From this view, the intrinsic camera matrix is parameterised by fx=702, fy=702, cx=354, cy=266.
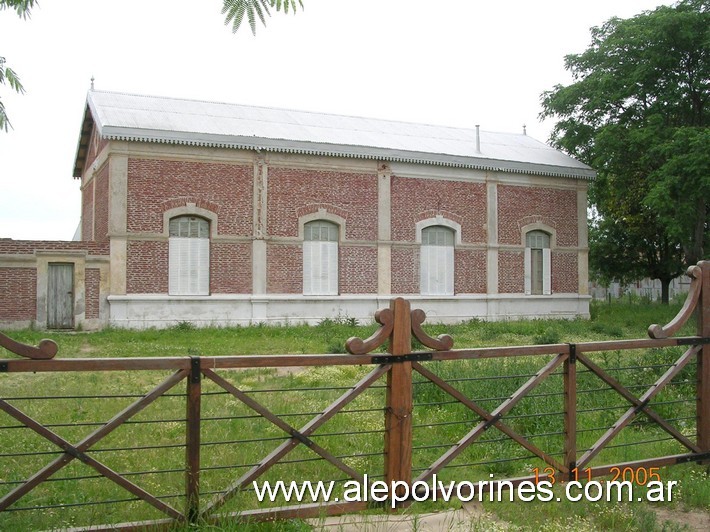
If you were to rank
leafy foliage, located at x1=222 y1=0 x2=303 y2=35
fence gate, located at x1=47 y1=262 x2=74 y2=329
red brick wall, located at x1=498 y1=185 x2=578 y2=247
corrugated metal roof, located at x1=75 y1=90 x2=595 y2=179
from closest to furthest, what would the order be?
leafy foliage, located at x1=222 y1=0 x2=303 y2=35
fence gate, located at x1=47 y1=262 x2=74 y2=329
corrugated metal roof, located at x1=75 y1=90 x2=595 y2=179
red brick wall, located at x1=498 y1=185 x2=578 y2=247

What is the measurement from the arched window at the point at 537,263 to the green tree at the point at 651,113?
3.18 meters

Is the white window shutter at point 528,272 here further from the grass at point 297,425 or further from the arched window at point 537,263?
the grass at point 297,425

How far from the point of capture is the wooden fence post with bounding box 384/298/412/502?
4.29 meters

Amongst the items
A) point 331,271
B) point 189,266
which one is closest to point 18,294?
point 189,266

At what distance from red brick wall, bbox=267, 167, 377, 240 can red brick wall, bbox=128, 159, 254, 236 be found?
78cm

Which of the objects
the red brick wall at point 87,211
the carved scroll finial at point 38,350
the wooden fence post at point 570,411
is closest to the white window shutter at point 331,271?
the red brick wall at point 87,211

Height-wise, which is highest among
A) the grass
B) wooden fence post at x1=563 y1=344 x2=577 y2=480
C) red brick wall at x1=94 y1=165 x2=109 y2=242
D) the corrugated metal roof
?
the corrugated metal roof

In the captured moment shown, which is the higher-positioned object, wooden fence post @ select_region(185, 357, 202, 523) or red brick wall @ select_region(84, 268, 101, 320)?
red brick wall @ select_region(84, 268, 101, 320)

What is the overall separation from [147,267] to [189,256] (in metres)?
1.12

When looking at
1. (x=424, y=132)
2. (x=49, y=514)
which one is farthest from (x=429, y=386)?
(x=424, y=132)

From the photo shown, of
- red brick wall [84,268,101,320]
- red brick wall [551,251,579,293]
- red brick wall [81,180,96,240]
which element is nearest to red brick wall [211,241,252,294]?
red brick wall [84,268,101,320]

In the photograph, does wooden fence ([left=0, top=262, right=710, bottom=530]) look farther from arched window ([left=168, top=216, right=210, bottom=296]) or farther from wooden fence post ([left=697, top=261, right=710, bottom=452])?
arched window ([left=168, top=216, right=210, bottom=296])

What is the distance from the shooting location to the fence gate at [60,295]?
17656 mm

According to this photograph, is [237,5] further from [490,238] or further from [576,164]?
[576,164]
